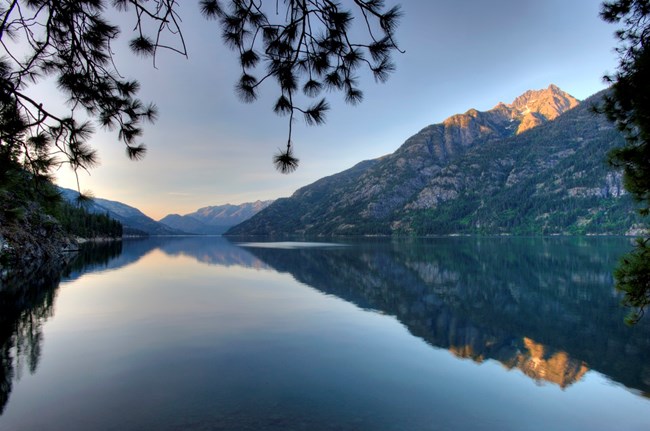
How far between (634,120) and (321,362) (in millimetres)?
13635

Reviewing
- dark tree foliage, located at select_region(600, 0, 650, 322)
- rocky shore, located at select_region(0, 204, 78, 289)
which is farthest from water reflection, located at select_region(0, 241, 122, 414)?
dark tree foliage, located at select_region(600, 0, 650, 322)

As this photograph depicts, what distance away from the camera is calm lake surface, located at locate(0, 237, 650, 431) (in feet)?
35.5

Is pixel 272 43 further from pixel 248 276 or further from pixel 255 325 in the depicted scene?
pixel 248 276

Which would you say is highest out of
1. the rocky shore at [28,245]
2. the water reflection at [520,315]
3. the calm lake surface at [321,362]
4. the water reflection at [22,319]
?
the rocky shore at [28,245]

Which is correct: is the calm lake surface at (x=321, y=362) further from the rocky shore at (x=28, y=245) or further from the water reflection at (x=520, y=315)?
the rocky shore at (x=28, y=245)

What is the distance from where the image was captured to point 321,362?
1556 centimetres

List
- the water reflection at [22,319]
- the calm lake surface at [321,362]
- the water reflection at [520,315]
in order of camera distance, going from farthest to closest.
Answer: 1. the water reflection at [520,315]
2. the water reflection at [22,319]
3. the calm lake surface at [321,362]

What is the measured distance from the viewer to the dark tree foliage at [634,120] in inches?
306

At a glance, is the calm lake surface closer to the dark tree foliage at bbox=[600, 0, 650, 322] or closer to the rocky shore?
the dark tree foliage at bbox=[600, 0, 650, 322]

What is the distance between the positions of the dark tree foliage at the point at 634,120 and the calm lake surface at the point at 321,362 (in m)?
5.56

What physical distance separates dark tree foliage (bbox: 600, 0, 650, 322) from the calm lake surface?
5.56 m

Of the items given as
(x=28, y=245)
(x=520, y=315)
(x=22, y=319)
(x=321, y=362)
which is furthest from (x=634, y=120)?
(x=28, y=245)

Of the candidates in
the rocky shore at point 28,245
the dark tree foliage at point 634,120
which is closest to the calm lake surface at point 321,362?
the dark tree foliage at point 634,120

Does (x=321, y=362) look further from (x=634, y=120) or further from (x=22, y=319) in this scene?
(x=22, y=319)
